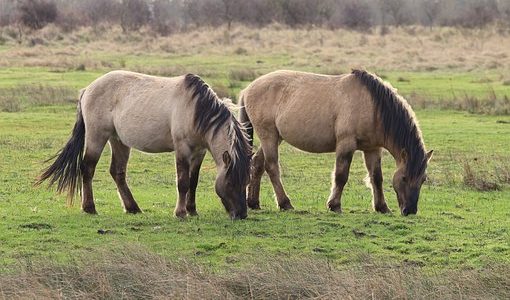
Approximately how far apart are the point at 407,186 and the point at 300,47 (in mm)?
33622

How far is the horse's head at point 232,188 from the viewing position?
36.1 ft

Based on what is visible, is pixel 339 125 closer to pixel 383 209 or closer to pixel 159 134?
pixel 383 209

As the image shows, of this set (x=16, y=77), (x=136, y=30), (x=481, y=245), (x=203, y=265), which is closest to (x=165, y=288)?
(x=203, y=265)

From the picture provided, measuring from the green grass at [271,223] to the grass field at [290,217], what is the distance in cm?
2

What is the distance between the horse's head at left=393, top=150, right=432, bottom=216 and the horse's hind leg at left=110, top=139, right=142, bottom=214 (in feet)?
11.6

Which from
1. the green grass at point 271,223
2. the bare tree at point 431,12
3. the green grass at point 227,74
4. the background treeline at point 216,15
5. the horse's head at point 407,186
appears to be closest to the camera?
the green grass at point 271,223

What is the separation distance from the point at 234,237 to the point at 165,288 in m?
2.44

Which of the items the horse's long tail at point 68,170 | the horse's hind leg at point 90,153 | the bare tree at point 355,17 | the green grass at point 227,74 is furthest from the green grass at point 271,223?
the bare tree at point 355,17

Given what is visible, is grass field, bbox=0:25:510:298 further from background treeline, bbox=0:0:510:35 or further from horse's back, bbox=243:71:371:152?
background treeline, bbox=0:0:510:35

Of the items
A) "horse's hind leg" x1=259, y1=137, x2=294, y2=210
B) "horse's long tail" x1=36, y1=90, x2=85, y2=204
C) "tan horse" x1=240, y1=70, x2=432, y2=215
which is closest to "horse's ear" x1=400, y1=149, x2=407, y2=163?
"tan horse" x1=240, y1=70, x2=432, y2=215

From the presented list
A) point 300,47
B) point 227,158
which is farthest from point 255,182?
point 300,47

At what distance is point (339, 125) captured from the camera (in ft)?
39.6

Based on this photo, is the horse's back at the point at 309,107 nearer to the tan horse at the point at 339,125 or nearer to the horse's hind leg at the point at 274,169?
the tan horse at the point at 339,125

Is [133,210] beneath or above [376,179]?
beneath
